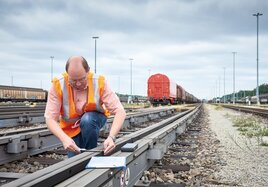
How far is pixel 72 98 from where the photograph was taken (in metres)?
3.70

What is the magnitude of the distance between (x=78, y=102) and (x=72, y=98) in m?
0.10

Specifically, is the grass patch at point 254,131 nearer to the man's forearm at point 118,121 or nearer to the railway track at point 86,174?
the railway track at point 86,174

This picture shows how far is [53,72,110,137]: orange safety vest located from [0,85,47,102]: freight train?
35.3 meters

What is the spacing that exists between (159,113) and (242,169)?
13202mm

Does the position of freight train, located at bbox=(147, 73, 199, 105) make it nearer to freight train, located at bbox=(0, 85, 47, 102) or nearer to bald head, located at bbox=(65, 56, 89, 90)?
freight train, located at bbox=(0, 85, 47, 102)

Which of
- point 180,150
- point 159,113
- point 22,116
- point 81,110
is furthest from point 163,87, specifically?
point 81,110

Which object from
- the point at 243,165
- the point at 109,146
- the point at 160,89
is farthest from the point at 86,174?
the point at 160,89

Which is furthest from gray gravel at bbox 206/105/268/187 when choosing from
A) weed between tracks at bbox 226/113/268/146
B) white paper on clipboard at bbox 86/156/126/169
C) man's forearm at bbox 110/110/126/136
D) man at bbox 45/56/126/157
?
white paper on clipboard at bbox 86/156/126/169

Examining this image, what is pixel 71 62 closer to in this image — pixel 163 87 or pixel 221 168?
pixel 221 168

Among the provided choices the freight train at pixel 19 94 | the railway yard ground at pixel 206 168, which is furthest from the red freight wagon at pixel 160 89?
→ the railway yard ground at pixel 206 168

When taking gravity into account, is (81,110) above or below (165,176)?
above

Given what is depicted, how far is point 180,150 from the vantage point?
21.8 feet

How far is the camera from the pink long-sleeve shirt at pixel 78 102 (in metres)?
3.58

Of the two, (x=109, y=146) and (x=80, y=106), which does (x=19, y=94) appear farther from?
(x=109, y=146)
